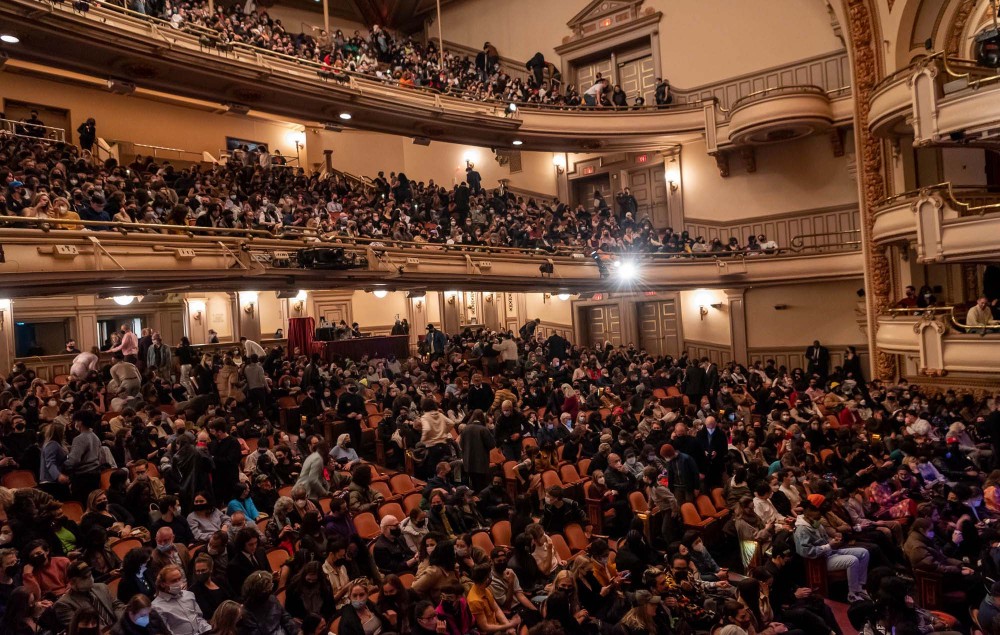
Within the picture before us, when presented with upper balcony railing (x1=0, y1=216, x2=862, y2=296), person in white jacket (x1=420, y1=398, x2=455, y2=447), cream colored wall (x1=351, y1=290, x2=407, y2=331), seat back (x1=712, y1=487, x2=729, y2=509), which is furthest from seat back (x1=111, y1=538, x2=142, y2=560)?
cream colored wall (x1=351, y1=290, x2=407, y2=331)

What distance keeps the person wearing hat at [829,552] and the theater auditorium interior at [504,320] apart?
24mm

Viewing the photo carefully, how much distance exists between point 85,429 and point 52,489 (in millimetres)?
554

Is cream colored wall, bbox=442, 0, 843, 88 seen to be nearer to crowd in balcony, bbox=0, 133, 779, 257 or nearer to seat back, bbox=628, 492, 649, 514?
crowd in balcony, bbox=0, 133, 779, 257

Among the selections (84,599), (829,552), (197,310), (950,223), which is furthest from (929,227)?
(197,310)

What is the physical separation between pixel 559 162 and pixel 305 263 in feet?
41.6

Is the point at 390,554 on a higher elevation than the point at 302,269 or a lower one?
lower

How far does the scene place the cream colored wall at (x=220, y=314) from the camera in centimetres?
1739

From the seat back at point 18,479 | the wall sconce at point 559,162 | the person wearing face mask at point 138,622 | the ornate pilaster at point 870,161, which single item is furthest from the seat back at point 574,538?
the wall sconce at point 559,162

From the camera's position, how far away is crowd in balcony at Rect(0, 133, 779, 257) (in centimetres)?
1025

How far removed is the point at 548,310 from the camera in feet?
72.3

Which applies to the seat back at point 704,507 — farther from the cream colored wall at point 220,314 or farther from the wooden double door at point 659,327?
the cream colored wall at point 220,314

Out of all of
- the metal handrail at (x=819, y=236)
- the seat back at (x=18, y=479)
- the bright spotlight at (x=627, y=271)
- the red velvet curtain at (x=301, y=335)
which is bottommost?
the seat back at (x=18, y=479)

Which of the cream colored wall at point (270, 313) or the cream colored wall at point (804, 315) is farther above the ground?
the cream colored wall at point (270, 313)

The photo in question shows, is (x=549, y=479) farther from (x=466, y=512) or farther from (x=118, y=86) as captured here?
(x=118, y=86)
